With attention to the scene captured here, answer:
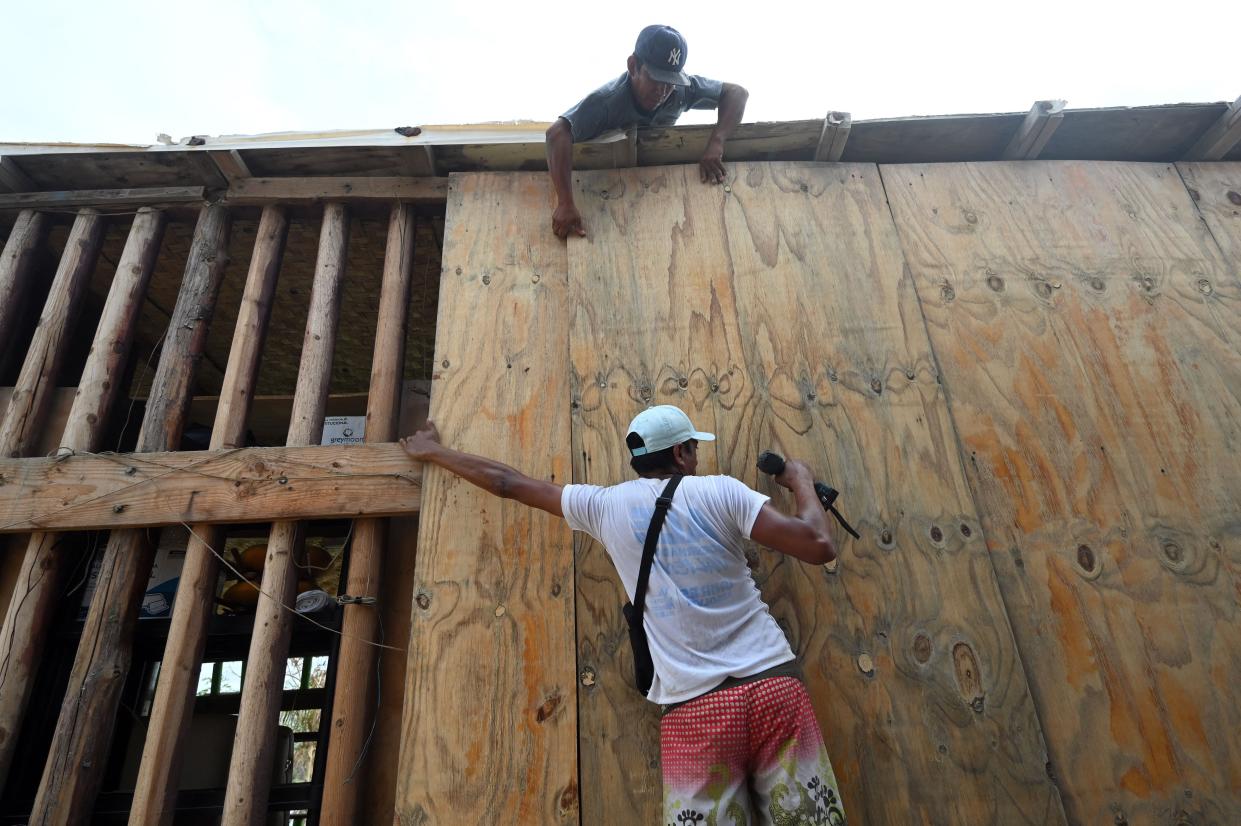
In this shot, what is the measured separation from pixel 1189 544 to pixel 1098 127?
2492mm

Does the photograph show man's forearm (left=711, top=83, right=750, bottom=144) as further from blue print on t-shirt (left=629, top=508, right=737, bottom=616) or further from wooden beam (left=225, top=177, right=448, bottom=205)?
blue print on t-shirt (left=629, top=508, right=737, bottom=616)

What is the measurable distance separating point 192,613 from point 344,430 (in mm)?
1330

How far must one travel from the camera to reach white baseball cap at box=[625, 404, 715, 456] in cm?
270

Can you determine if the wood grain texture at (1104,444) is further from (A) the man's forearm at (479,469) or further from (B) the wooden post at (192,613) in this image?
(B) the wooden post at (192,613)

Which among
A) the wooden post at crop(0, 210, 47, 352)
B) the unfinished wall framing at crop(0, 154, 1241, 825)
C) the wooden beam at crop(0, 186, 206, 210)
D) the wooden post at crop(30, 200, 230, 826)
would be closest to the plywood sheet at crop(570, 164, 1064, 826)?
the unfinished wall framing at crop(0, 154, 1241, 825)

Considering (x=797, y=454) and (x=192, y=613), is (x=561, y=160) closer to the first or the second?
(x=797, y=454)

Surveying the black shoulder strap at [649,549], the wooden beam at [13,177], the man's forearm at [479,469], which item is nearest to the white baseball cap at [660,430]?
the black shoulder strap at [649,549]

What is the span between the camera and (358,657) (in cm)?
312

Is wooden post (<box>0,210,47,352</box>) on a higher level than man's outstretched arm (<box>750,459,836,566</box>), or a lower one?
higher

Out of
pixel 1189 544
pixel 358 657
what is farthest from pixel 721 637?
pixel 1189 544

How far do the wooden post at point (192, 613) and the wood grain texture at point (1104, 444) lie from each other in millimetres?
3694

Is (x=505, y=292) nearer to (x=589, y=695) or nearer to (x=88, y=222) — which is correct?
(x=589, y=695)

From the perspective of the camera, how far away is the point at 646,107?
3828 millimetres

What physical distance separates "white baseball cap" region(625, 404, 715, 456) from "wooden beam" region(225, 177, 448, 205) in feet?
7.31
